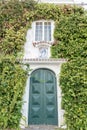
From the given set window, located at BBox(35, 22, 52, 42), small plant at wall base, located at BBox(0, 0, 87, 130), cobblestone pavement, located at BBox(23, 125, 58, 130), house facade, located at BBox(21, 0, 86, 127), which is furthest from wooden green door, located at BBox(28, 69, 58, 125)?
window, located at BBox(35, 22, 52, 42)

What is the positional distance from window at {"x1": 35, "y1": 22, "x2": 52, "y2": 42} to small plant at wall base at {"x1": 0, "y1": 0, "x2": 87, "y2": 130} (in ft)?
1.17

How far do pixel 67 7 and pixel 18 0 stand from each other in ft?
8.65

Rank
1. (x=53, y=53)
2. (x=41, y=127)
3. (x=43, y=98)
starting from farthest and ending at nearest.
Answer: (x=53, y=53) < (x=43, y=98) < (x=41, y=127)

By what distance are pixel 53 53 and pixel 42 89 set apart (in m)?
1.87

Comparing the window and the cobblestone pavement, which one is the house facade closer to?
the cobblestone pavement

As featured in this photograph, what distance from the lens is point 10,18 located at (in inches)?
472

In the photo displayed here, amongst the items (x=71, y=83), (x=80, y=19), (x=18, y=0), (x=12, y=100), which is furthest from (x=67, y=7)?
(x=12, y=100)

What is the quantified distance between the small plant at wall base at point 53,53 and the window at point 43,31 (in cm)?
36

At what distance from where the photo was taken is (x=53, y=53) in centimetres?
1123

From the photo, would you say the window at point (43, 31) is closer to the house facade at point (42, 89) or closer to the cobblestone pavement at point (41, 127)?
the house facade at point (42, 89)

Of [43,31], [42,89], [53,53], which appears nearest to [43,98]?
[42,89]

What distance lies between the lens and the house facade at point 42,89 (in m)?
10.3

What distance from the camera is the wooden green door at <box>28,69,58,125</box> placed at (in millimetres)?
10289

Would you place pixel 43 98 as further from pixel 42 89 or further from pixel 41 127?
pixel 41 127
